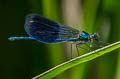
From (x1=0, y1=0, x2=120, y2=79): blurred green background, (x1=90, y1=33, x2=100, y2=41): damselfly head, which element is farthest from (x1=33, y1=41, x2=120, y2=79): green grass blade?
(x1=90, y1=33, x2=100, y2=41): damselfly head

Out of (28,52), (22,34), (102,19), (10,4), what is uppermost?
(10,4)

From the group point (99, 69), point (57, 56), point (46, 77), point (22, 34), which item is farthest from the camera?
point (22, 34)

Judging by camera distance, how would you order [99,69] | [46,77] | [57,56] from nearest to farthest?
1. [46,77]
2. [57,56]
3. [99,69]

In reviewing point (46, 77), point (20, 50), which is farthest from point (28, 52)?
point (46, 77)

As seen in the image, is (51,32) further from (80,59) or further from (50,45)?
(80,59)

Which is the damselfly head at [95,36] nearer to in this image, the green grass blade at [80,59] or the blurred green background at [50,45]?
the blurred green background at [50,45]

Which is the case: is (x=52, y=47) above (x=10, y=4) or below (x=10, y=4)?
below

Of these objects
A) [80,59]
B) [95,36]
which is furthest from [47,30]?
[80,59]

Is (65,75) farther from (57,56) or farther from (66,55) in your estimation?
(66,55)
